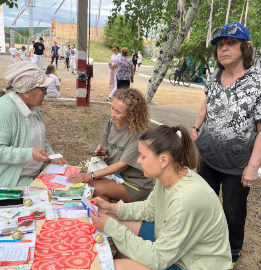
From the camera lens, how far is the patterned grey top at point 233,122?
2.01 m

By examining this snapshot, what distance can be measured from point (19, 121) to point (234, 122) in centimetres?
173

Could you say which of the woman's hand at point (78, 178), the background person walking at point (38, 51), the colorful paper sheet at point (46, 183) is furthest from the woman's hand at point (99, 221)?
the background person walking at point (38, 51)

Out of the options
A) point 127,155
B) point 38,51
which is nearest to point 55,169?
point 127,155

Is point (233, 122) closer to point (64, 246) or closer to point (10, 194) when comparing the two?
point (64, 246)

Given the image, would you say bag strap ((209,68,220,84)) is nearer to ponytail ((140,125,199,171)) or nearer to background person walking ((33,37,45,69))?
ponytail ((140,125,199,171))

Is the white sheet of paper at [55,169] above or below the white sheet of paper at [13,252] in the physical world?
above

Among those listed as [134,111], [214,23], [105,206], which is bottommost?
[105,206]

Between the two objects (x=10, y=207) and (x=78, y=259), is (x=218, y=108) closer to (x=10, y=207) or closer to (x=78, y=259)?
(x=78, y=259)

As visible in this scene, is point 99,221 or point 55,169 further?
point 55,169

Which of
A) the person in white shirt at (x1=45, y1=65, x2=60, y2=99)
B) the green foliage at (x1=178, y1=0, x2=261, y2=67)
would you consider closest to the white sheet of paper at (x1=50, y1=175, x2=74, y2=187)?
the green foliage at (x1=178, y1=0, x2=261, y2=67)

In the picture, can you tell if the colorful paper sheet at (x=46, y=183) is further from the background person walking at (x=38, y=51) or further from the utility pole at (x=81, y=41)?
the background person walking at (x=38, y=51)

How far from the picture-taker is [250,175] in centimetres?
203

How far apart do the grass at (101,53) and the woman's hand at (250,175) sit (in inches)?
1273

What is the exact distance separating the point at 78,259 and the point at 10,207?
64 cm
